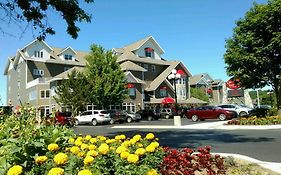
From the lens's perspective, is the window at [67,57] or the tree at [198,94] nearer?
the window at [67,57]

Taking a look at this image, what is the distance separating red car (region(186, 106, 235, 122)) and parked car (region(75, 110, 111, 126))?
9.84m

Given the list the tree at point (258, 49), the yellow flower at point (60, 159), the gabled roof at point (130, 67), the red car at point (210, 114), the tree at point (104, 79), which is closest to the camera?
the yellow flower at point (60, 159)

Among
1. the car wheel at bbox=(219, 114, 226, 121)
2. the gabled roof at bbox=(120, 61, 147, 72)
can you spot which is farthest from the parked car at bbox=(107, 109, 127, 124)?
the gabled roof at bbox=(120, 61, 147, 72)

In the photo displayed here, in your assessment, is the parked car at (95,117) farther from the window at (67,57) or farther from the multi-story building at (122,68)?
the window at (67,57)

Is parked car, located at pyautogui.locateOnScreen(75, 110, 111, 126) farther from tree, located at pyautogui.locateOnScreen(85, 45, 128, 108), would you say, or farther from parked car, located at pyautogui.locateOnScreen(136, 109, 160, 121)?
parked car, located at pyautogui.locateOnScreen(136, 109, 160, 121)

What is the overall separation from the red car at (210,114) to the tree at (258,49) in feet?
27.6

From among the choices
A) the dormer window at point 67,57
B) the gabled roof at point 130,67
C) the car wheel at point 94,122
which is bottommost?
the car wheel at point 94,122

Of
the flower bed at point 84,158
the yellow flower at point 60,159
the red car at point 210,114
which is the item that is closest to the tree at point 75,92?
the red car at point 210,114

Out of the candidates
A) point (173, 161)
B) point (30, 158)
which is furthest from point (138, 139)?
point (30, 158)

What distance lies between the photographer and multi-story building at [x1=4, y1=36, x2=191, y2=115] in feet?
182

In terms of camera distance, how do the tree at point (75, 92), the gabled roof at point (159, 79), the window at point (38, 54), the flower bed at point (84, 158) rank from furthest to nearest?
the gabled roof at point (159, 79) → the window at point (38, 54) → the tree at point (75, 92) → the flower bed at point (84, 158)

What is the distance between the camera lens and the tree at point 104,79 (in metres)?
44.5

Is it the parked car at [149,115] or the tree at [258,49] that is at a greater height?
the tree at [258,49]

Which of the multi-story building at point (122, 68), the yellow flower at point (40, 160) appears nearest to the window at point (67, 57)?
the multi-story building at point (122, 68)
